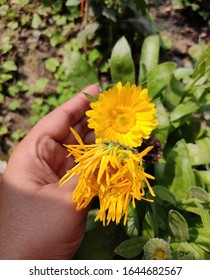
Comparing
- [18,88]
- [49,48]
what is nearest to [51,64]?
[49,48]

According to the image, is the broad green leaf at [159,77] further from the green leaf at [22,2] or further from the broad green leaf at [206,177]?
the green leaf at [22,2]

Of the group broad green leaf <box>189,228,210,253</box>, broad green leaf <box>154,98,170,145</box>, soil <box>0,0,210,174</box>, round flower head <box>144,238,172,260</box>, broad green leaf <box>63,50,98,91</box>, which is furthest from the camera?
soil <box>0,0,210,174</box>

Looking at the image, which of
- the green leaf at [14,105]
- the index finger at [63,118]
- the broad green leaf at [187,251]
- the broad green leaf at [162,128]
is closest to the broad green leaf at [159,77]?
the broad green leaf at [162,128]

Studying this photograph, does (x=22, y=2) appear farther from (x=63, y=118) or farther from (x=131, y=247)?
(x=131, y=247)

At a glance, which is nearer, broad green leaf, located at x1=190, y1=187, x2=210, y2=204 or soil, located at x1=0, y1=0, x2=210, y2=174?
broad green leaf, located at x1=190, y1=187, x2=210, y2=204

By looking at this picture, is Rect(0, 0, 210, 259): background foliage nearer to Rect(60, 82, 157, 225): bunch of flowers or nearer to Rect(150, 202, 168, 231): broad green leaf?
Rect(150, 202, 168, 231): broad green leaf

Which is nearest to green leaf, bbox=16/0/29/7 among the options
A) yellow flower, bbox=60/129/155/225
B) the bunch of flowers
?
the bunch of flowers

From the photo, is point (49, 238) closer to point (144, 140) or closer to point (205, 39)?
point (144, 140)
